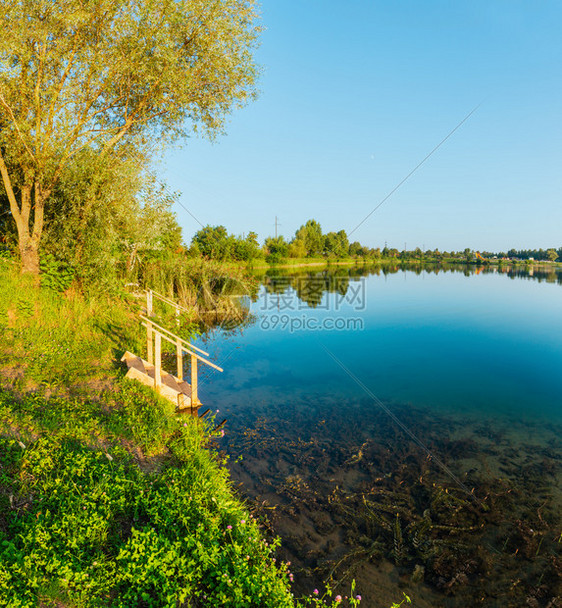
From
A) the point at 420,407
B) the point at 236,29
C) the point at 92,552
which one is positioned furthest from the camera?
the point at 236,29

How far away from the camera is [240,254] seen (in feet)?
176

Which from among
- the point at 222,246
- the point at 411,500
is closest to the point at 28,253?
the point at 411,500

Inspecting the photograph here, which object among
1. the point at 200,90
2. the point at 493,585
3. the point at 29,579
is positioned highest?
the point at 200,90

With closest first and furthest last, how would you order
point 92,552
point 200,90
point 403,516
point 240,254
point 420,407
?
point 92,552, point 403,516, point 420,407, point 200,90, point 240,254

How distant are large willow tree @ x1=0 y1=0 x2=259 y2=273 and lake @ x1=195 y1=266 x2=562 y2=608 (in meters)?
10.2

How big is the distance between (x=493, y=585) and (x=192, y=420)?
6453 mm

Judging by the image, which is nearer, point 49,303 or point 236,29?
point 49,303

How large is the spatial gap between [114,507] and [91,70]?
15486 millimetres

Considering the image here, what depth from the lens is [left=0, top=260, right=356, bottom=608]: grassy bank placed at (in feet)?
11.9

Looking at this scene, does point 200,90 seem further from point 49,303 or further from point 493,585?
point 493,585

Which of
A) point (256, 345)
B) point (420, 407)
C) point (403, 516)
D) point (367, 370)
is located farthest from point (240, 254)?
point (403, 516)

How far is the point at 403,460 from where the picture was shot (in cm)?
826
